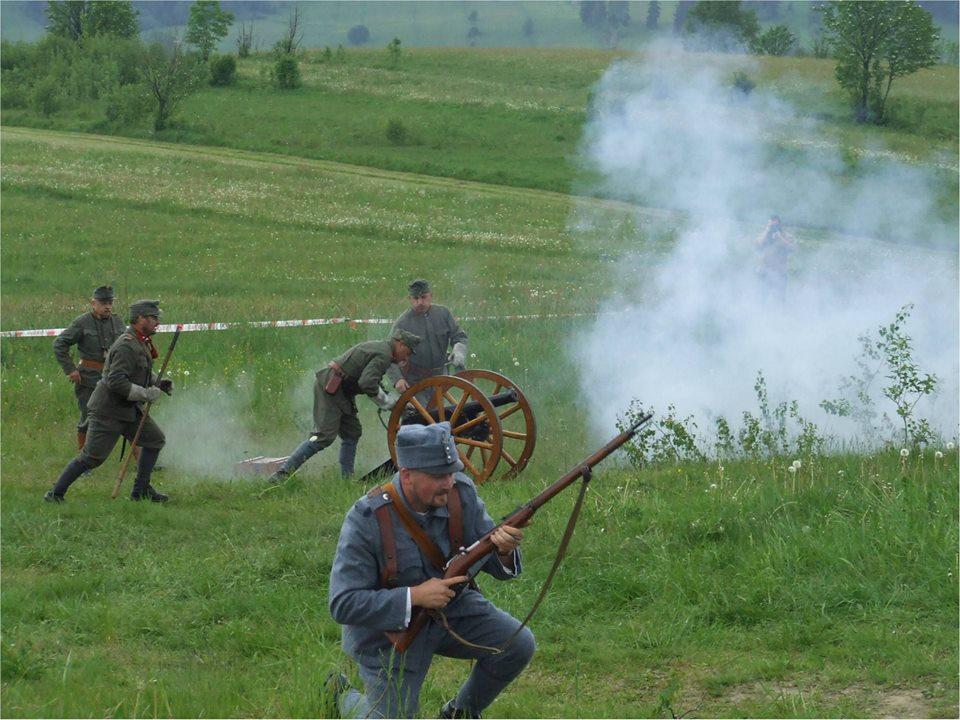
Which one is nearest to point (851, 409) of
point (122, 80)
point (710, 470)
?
point (710, 470)

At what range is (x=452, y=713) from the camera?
5.34 meters

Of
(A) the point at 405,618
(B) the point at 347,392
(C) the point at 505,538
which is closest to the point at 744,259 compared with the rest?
(B) the point at 347,392

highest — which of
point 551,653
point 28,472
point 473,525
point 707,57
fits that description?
point 707,57

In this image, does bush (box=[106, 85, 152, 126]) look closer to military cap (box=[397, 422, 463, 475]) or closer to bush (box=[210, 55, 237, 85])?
bush (box=[210, 55, 237, 85])

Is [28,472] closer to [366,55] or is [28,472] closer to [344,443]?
[344,443]

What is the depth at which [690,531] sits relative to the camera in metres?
7.75

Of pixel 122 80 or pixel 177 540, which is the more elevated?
pixel 122 80

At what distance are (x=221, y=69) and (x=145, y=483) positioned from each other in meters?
38.7

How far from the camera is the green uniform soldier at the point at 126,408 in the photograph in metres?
9.86

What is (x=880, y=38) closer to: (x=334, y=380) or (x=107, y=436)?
(x=334, y=380)

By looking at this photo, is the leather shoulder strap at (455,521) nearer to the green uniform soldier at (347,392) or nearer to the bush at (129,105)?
the green uniform soldier at (347,392)

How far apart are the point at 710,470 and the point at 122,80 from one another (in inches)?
1500

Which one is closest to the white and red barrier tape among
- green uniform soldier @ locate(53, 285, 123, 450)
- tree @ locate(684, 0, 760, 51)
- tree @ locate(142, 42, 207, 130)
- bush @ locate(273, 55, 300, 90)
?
green uniform soldier @ locate(53, 285, 123, 450)

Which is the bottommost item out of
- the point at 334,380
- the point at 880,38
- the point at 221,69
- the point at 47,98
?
the point at 334,380
